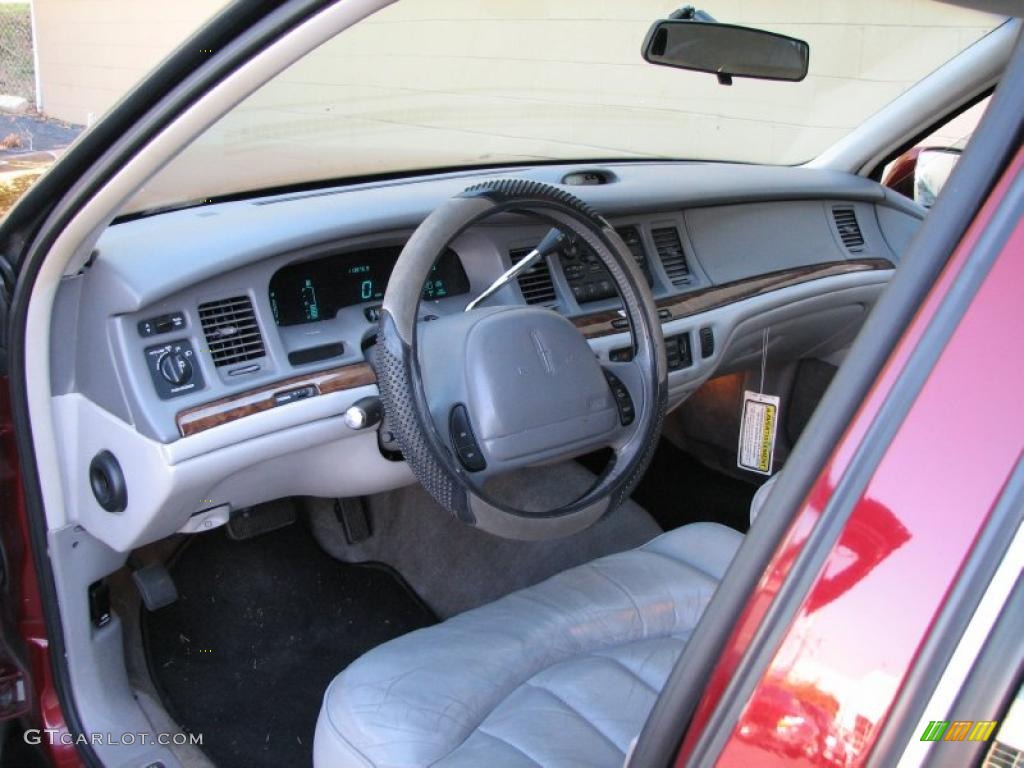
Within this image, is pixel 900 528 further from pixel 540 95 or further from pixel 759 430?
pixel 540 95

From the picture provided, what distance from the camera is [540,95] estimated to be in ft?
18.6

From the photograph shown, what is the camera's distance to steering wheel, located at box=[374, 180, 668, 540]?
1.62 metres

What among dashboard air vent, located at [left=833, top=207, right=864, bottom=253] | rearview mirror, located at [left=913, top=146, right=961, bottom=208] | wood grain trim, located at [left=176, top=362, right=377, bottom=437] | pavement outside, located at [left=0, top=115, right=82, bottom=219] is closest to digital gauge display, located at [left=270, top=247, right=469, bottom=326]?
wood grain trim, located at [left=176, top=362, right=377, bottom=437]

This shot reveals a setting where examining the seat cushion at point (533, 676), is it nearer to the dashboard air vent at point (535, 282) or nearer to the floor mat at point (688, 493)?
the dashboard air vent at point (535, 282)

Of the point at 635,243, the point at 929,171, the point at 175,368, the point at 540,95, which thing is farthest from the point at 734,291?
the point at 540,95

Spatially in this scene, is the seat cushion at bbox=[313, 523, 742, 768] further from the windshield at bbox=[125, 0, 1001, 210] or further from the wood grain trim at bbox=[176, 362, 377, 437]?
the windshield at bbox=[125, 0, 1001, 210]

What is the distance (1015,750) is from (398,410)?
3.51 feet

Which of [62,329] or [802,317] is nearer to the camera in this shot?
[62,329]

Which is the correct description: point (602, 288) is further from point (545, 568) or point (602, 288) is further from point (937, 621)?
point (937, 621)

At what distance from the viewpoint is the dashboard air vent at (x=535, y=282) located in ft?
7.22

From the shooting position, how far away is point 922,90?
2816 mm

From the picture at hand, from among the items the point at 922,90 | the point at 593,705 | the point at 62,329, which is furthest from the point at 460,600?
the point at 922,90

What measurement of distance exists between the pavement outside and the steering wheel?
1.92 ft

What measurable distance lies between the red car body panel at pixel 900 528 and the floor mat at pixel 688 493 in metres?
2.10
